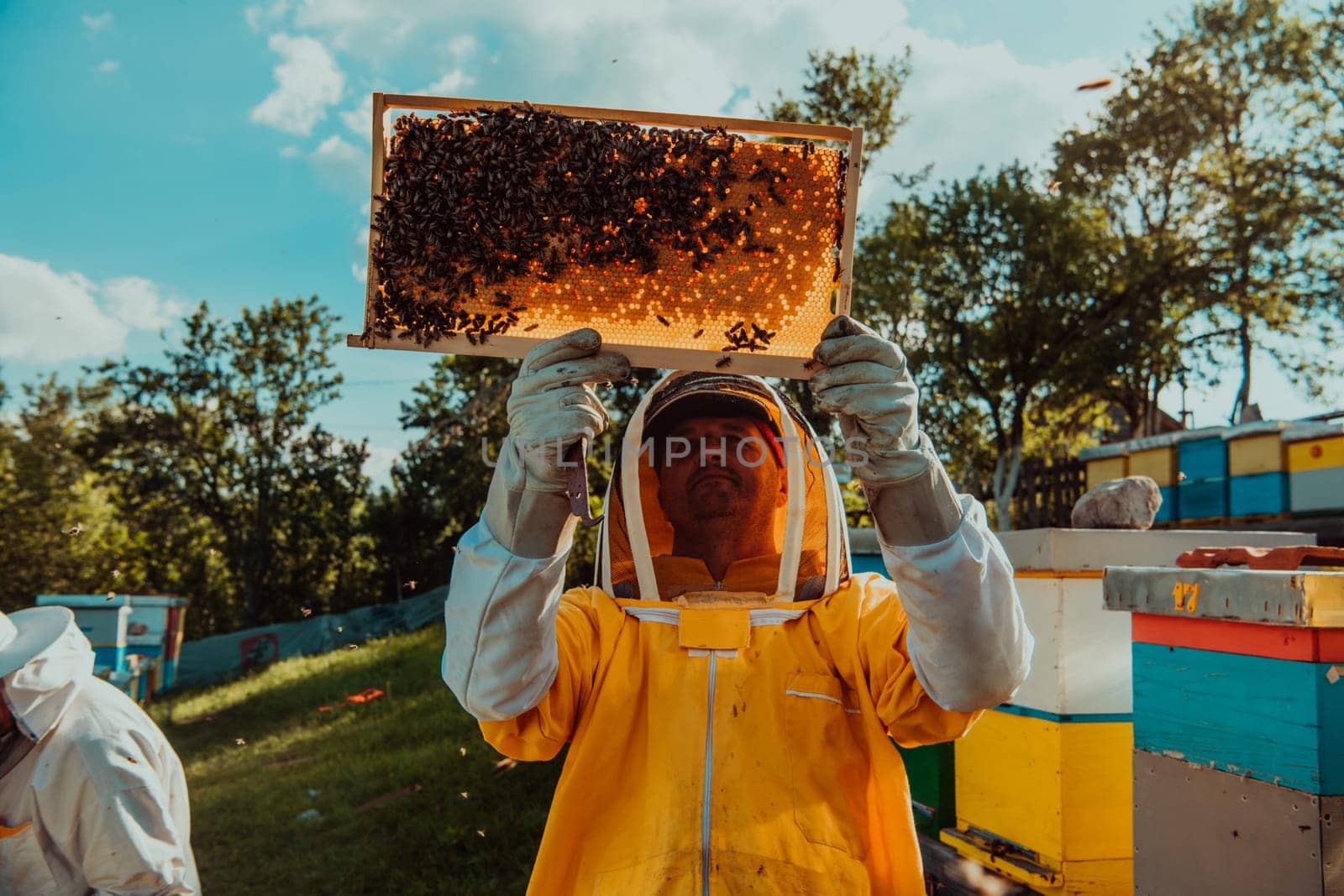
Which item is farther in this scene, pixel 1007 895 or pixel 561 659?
pixel 1007 895

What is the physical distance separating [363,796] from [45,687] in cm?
576

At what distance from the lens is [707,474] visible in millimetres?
2502

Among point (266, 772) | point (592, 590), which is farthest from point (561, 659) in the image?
point (266, 772)

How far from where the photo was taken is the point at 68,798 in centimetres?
312

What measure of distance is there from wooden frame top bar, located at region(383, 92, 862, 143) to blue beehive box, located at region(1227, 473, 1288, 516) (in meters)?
12.9

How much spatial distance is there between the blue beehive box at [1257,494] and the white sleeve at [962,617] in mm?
12771

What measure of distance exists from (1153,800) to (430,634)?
13236mm

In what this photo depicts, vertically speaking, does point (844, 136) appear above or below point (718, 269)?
above

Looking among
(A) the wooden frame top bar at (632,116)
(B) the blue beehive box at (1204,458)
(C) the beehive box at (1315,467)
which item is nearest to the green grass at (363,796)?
(A) the wooden frame top bar at (632,116)

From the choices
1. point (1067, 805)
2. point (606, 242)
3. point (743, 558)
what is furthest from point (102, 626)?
point (606, 242)

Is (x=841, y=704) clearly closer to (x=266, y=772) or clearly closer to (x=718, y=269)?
(x=718, y=269)

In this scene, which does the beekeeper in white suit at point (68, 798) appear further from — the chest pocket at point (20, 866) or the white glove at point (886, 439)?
the white glove at point (886, 439)

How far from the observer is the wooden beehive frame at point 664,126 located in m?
2.17

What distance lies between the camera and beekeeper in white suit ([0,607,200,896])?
3072 millimetres
